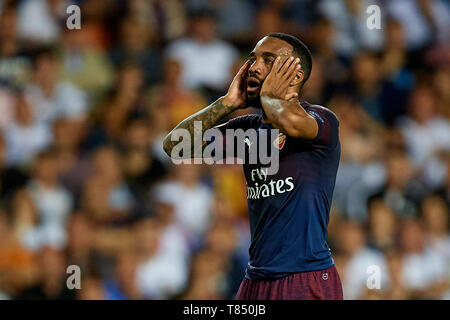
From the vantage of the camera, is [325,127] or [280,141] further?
[280,141]

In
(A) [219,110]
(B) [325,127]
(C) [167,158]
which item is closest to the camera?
(B) [325,127]

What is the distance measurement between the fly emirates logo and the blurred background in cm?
271

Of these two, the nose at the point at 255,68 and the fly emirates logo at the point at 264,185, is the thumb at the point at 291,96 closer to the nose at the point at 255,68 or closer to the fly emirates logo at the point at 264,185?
the nose at the point at 255,68

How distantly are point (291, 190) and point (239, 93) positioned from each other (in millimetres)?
742

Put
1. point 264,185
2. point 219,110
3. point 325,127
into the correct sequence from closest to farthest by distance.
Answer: point 325,127 → point 264,185 → point 219,110

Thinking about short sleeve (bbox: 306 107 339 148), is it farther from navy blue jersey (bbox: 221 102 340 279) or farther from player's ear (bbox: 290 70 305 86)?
player's ear (bbox: 290 70 305 86)

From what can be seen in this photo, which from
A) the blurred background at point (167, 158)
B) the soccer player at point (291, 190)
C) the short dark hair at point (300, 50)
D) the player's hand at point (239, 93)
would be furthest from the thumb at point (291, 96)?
the blurred background at point (167, 158)

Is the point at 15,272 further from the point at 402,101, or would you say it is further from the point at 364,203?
the point at 402,101

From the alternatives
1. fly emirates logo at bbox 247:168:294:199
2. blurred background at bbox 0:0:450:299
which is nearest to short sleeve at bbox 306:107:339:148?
fly emirates logo at bbox 247:168:294:199

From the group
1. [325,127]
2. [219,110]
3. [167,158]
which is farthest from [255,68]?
[167,158]

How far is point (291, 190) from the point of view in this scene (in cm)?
394

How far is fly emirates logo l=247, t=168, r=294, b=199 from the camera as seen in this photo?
396 cm

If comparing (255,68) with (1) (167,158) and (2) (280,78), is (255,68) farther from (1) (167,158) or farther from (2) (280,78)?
(1) (167,158)
